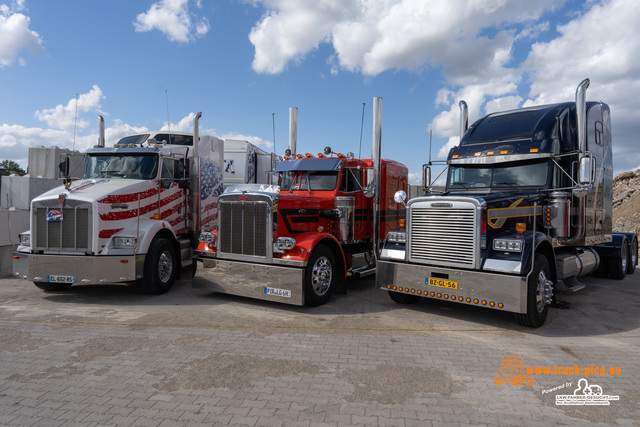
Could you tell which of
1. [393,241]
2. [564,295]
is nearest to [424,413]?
[393,241]

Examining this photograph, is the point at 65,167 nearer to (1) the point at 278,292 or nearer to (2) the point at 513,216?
(1) the point at 278,292

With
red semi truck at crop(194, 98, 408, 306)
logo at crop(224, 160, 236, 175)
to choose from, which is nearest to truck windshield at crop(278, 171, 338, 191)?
red semi truck at crop(194, 98, 408, 306)

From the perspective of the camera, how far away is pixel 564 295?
893 centimetres

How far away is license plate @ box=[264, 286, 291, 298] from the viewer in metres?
7.16

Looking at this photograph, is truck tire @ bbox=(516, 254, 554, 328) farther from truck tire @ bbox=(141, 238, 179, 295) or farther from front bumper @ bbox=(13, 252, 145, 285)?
front bumper @ bbox=(13, 252, 145, 285)

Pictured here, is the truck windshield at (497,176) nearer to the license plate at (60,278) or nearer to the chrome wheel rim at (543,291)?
the chrome wheel rim at (543,291)

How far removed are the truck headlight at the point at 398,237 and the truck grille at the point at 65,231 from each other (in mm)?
5377

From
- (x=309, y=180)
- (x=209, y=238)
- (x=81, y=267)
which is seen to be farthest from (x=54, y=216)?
(x=309, y=180)

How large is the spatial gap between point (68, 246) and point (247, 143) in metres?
6.02

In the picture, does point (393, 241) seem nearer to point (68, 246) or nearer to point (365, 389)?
point (365, 389)

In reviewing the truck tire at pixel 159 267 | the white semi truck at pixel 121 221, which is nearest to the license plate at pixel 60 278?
the white semi truck at pixel 121 221

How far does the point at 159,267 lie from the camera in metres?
8.48

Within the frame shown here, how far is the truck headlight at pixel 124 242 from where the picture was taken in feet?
25.9

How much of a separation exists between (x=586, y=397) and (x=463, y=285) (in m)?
2.35
